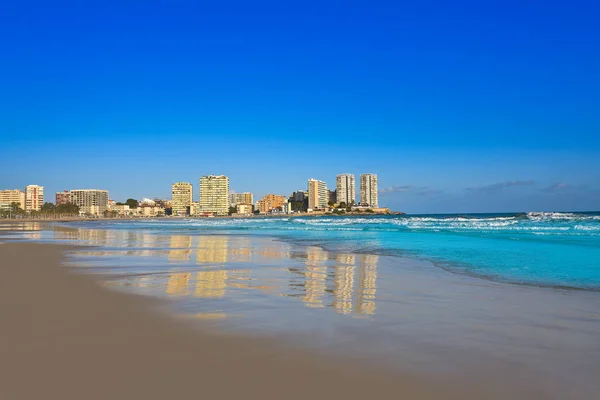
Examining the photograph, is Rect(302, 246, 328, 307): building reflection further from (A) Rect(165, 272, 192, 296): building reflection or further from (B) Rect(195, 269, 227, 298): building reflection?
(A) Rect(165, 272, 192, 296): building reflection

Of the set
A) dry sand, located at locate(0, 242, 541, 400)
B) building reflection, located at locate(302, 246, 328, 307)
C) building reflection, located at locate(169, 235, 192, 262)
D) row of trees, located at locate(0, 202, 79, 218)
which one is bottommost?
building reflection, located at locate(169, 235, 192, 262)

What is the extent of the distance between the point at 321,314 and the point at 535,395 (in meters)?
3.03

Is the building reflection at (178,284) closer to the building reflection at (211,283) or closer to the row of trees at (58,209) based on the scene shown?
the building reflection at (211,283)

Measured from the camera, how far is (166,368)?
12.3 ft

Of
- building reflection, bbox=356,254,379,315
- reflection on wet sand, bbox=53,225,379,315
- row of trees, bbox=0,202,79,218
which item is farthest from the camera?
row of trees, bbox=0,202,79,218

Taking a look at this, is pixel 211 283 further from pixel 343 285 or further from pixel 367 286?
pixel 367 286

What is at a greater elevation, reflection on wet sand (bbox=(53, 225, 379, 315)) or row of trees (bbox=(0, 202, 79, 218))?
row of trees (bbox=(0, 202, 79, 218))

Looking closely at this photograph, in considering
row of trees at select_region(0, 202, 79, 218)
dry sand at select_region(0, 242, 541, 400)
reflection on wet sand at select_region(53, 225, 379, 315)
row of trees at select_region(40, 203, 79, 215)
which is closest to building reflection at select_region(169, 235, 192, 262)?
reflection on wet sand at select_region(53, 225, 379, 315)

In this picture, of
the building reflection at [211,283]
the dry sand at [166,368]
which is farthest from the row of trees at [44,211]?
the dry sand at [166,368]

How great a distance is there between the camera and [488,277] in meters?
9.90

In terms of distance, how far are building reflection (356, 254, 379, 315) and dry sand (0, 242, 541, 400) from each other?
220 centimetres

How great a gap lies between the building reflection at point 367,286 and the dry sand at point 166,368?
220 centimetres

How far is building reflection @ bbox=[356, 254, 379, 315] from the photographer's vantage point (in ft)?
20.9

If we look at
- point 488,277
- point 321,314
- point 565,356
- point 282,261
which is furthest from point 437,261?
point 565,356
